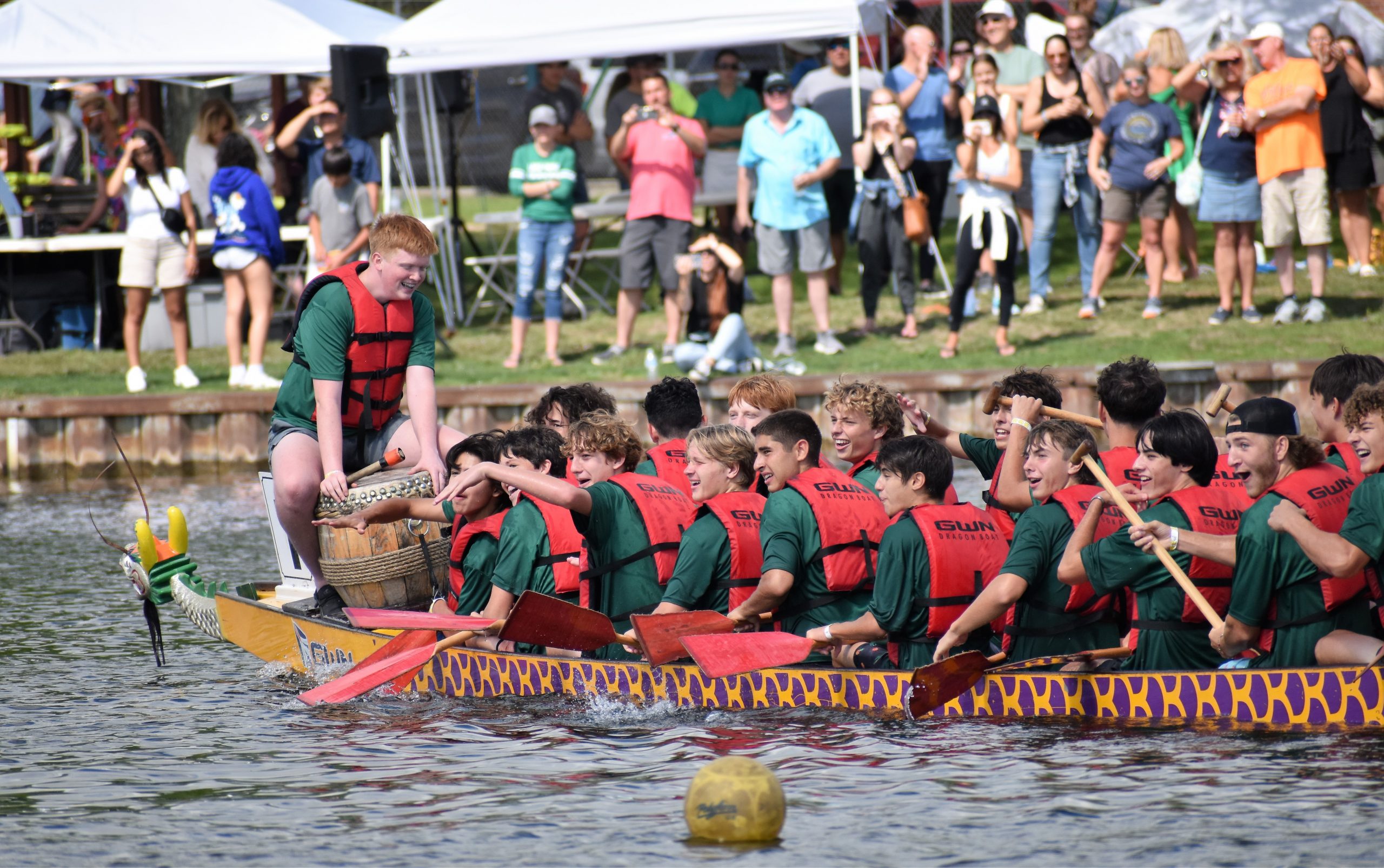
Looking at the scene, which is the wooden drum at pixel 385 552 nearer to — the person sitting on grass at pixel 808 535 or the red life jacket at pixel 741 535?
the red life jacket at pixel 741 535

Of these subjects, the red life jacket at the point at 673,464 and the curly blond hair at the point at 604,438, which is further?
the red life jacket at the point at 673,464

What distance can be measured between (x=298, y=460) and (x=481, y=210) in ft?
47.7

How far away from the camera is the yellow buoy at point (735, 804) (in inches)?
179

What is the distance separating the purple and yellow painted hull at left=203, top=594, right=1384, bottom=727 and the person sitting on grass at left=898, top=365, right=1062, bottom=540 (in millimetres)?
815

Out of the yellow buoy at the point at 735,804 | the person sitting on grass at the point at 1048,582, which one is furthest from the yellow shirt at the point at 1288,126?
the yellow buoy at the point at 735,804

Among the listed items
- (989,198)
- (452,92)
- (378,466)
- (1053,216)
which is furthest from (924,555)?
(452,92)

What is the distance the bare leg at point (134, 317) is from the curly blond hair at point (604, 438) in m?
7.74

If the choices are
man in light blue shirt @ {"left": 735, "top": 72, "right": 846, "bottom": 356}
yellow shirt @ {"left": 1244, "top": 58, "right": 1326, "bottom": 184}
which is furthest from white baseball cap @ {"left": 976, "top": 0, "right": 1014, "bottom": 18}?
yellow shirt @ {"left": 1244, "top": 58, "right": 1326, "bottom": 184}

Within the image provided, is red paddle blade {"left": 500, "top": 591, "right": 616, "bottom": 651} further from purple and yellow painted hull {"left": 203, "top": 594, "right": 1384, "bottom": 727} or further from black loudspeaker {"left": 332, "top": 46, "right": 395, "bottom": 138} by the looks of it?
black loudspeaker {"left": 332, "top": 46, "right": 395, "bottom": 138}

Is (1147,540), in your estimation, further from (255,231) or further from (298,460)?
(255,231)

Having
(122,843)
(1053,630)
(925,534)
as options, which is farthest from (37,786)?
(1053,630)

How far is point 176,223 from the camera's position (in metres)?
12.8

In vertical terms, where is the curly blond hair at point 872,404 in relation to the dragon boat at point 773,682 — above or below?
above

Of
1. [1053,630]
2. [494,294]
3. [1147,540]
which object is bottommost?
[1053,630]
